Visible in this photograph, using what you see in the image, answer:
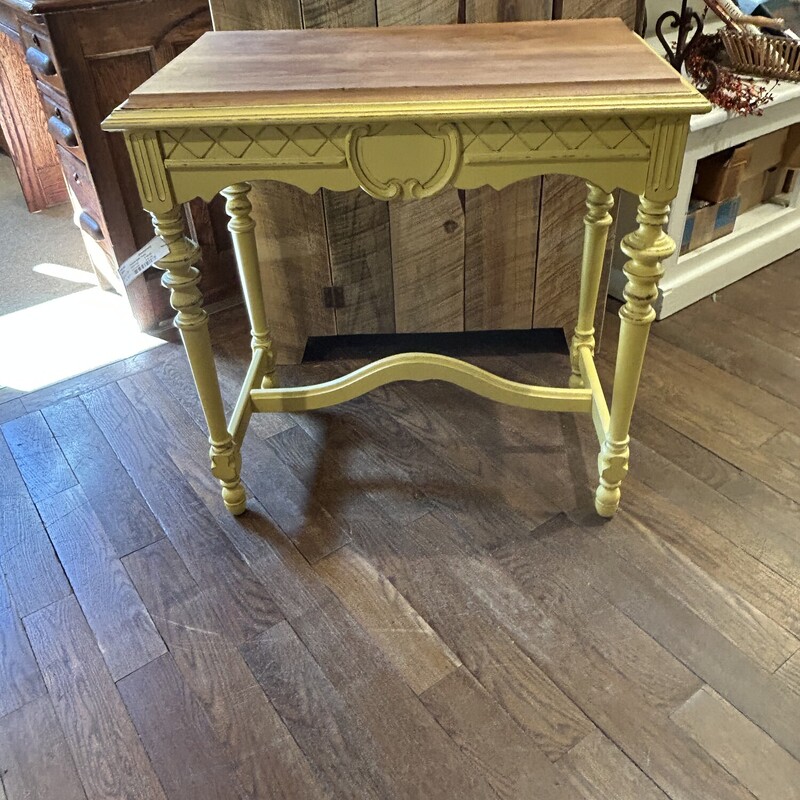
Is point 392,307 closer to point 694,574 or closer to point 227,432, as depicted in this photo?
point 227,432

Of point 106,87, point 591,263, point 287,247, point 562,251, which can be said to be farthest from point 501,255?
point 106,87

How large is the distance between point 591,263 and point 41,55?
128 cm

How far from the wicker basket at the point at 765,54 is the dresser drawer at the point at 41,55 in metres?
1.50

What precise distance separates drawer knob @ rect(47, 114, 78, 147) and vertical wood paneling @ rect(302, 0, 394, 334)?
0.65 m

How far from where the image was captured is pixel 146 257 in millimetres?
1062

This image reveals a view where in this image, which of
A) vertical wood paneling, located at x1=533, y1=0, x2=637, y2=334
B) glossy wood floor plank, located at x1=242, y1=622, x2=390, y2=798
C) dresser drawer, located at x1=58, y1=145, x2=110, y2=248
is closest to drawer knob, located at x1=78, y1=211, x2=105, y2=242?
dresser drawer, located at x1=58, y1=145, x2=110, y2=248

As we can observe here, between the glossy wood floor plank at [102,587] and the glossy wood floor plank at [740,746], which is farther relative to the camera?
the glossy wood floor plank at [102,587]

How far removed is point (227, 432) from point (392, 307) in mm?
554

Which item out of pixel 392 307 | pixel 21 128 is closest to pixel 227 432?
pixel 392 307

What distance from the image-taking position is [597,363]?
66.1 inches

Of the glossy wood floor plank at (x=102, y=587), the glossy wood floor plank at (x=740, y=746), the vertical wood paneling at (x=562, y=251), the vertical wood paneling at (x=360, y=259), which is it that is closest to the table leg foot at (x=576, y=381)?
the vertical wood paneling at (x=562, y=251)

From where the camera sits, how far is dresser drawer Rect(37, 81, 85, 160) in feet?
5.39

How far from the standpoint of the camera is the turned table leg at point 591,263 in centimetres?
133

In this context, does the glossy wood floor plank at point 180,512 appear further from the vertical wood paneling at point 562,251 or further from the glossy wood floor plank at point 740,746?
the vertical wood paneling at point 562,251
